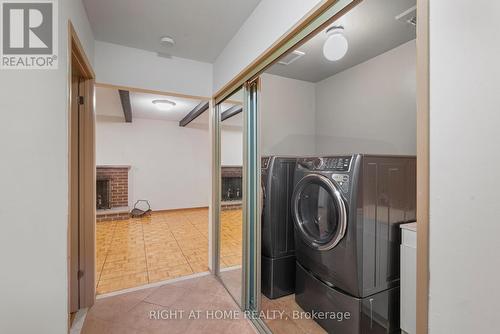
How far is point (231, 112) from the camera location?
222 centimetres

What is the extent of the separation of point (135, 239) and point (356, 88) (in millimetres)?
3909

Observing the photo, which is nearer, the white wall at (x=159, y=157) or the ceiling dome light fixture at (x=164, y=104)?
the ceiling dome light fixture at (x=164, y=104)

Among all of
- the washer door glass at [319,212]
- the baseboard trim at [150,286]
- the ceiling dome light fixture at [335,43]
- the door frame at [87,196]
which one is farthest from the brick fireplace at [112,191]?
the ceiling dome light fixture at [335,43]

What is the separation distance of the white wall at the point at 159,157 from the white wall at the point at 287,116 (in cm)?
332

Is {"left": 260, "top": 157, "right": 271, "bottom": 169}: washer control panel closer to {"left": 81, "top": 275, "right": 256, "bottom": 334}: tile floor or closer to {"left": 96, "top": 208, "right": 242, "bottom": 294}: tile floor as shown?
{"left": 96, "top": 208, "right": 242, "bottom": 294}: tile floor

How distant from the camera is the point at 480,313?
56 centimetres

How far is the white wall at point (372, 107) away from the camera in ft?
6.74

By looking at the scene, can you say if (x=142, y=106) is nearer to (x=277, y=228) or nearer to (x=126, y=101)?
(x=126, y=101)

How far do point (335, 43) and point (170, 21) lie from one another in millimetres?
1465

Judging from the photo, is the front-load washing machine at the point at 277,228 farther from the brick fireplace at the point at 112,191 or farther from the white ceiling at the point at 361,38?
the brick fireplace at the point at 112,191

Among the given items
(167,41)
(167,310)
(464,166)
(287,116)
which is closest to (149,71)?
(167,41)

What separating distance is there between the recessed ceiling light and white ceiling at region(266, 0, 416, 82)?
122 centimetres

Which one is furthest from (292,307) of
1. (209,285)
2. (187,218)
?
(187,218)

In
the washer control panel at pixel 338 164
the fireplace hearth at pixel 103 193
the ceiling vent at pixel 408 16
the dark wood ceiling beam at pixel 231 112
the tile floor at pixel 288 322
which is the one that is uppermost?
the ceiling vent at pixel 408 16
